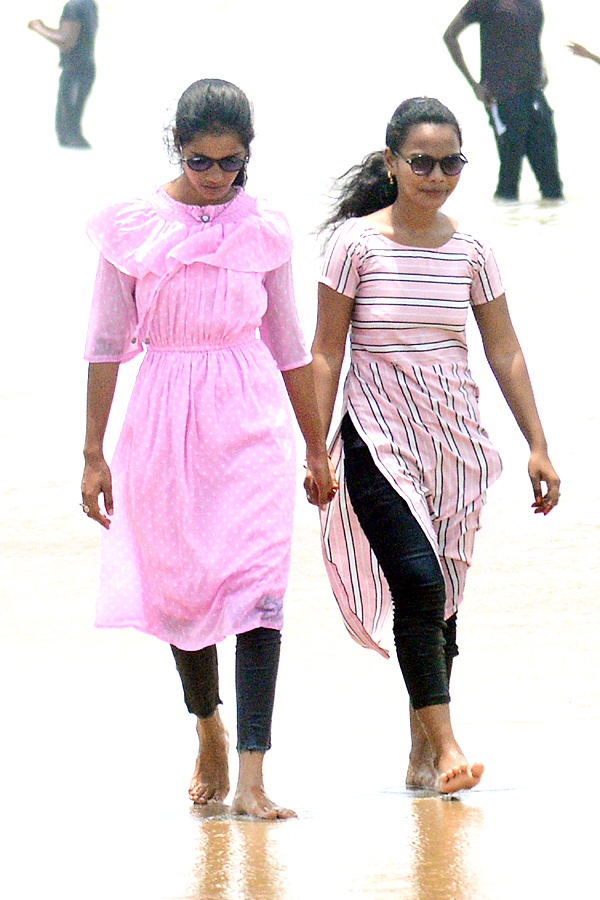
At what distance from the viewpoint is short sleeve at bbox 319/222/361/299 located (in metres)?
3.79

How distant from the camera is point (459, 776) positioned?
3.35 metres

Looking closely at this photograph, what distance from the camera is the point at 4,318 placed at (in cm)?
1093

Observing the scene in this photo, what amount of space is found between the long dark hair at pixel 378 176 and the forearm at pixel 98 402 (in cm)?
77

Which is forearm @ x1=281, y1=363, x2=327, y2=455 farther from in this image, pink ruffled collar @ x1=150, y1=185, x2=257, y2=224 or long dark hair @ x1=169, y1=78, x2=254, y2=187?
long dark hair @ x1=169, y1=78, x2=254, y2=187

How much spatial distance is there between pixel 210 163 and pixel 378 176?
24.9 inches

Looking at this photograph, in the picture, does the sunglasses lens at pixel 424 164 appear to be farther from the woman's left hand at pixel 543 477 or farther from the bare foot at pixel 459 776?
the bare foot at pixel 459 776

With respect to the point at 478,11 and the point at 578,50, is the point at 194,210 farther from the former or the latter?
the point at 578,50

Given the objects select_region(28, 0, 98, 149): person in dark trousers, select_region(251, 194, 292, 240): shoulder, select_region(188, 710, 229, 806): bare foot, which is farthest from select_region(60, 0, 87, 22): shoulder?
select_region(188, 710, 229, 806): bare foot

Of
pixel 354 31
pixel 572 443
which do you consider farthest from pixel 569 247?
pixel 572 443

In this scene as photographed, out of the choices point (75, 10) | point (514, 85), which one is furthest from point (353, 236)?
point (75, 10)

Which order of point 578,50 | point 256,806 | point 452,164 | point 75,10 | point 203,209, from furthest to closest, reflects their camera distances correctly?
point 75,10 < point 578,50 < point 452,164 < point 203,209 < point 256,806

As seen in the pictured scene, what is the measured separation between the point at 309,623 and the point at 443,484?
1911 millimetres

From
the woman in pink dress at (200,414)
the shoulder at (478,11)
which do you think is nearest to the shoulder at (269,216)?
the woman in pink dress at (200,414)

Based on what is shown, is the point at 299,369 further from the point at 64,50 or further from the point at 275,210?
the point at 64,50
